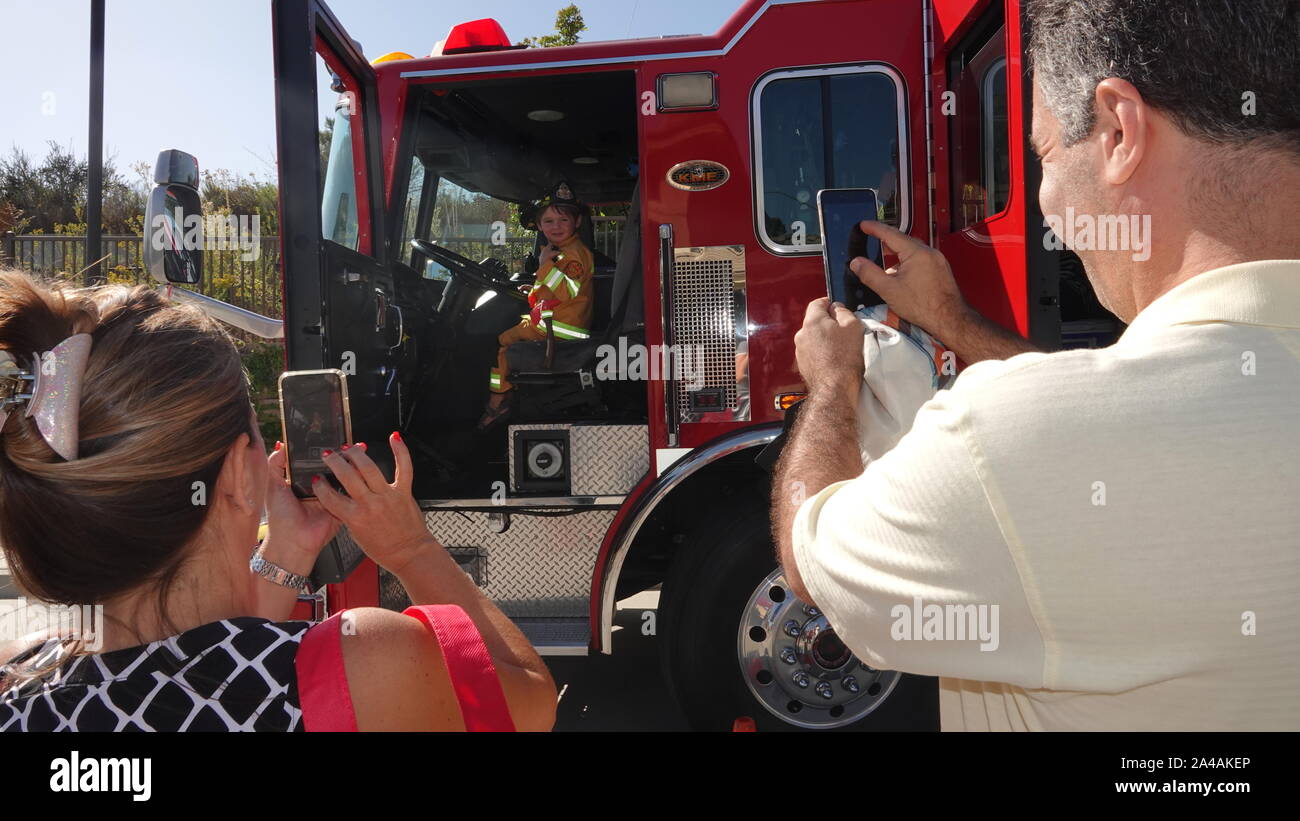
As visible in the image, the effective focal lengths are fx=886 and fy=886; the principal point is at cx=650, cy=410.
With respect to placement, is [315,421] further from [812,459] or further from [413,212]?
[413,212]

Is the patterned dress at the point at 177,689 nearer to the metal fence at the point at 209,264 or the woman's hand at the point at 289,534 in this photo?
the woman's hand at the point at 289,534

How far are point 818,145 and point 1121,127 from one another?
2.25 m

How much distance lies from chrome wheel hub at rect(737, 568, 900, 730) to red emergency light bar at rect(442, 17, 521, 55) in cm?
242

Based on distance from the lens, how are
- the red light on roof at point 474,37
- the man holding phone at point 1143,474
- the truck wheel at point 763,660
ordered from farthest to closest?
the red light on roof at point 474,37 < the truck wheel at point 763,660 < the man holding phone at point 1143,474

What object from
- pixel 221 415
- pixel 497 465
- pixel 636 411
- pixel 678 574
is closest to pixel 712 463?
pixel 678 574

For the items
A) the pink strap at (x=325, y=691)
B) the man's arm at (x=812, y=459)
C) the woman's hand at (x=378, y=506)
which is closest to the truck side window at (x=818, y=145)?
the man's arm at (x=812, y=459)

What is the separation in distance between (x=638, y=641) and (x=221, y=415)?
4.03 meters

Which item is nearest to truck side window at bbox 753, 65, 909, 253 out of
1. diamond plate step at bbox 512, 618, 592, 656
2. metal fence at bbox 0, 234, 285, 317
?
diamond plate step at bbox 512, 618, 592, 656

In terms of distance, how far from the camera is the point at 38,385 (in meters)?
1.08

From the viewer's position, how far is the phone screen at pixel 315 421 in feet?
4.95

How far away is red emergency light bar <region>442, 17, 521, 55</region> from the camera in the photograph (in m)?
3.64

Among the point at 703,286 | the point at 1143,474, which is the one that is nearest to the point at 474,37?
the point at 703,286

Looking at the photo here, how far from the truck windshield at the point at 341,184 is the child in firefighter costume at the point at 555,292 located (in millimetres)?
830

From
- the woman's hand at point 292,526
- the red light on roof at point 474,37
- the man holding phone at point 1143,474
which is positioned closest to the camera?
the man holding phone at point 1143,474
